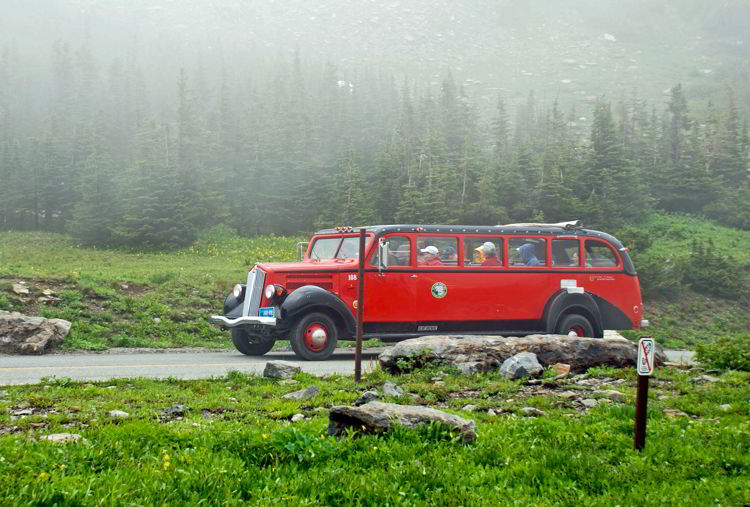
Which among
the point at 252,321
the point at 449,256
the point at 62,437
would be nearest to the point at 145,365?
the point at 252,321

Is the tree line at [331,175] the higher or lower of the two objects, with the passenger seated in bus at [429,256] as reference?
higher

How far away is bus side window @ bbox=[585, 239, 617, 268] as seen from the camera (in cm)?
1591

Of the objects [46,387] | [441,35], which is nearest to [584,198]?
[46,387]

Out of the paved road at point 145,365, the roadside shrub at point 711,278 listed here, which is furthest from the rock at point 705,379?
the roadside shrub at point 711,278

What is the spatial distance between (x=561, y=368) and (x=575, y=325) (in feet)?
19.0

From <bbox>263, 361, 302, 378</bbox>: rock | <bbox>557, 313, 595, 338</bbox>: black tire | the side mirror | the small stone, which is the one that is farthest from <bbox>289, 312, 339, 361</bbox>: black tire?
the small stone

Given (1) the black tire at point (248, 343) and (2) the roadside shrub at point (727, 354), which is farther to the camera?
(1) the black tire at point (248, 343)

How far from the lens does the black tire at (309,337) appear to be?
13227 millimetres

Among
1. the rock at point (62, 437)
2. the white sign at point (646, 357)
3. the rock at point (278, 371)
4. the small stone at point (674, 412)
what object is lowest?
the rock at point (278, 371)

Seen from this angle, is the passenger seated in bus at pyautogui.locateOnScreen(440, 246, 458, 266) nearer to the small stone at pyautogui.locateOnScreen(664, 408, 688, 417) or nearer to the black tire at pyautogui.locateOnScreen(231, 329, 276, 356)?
the black tire at pyautogui.locateOnScreen(231, 329, 276, 356)

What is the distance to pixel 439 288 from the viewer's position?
1444cm

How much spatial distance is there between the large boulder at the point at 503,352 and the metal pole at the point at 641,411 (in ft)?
15.6

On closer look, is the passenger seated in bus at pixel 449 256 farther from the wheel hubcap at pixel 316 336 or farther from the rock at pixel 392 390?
the rock at pixel 392 390

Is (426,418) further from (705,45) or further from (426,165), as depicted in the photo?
(705,45)
